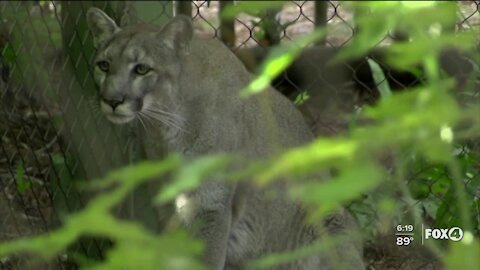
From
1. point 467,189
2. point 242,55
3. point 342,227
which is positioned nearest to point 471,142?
point 467,189

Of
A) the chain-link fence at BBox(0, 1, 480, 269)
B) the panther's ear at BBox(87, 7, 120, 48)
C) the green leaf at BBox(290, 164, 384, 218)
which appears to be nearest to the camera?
the green leaf at BBox(290, 164, 384, 218)

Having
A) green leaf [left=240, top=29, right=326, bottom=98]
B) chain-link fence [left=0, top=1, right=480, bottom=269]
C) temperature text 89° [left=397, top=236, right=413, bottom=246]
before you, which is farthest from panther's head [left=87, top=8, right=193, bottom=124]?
green leaf [left=240, top=29, right=326, bottom=98]

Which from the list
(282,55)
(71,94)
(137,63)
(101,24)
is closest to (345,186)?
(282,55)

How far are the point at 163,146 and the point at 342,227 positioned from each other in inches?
27.6

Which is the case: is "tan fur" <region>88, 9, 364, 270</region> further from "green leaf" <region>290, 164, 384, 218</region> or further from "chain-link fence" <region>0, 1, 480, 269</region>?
"green leaf" <region>290, 164, 384, 218</region>

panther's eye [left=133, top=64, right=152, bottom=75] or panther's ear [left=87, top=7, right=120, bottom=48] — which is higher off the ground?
panther's ear [left=87, top=7, right=120, bottom=48]

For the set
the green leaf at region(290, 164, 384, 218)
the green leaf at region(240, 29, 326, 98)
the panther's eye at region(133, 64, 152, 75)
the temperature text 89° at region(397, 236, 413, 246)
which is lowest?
the temperature text 89° at region(397, 236, 413, 246)

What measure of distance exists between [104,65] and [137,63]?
0.11 metres

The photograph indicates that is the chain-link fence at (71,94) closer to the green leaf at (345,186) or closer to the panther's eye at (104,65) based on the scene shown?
the panther's eye at (104,65)

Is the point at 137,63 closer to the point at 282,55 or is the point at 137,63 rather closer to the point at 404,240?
the point at 404,240

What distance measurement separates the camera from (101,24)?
3.33 m

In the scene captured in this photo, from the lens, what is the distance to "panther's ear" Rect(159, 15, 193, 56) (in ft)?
10.8

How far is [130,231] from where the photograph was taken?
109 cm

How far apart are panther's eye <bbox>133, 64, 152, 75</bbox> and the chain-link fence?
0.24 metres
